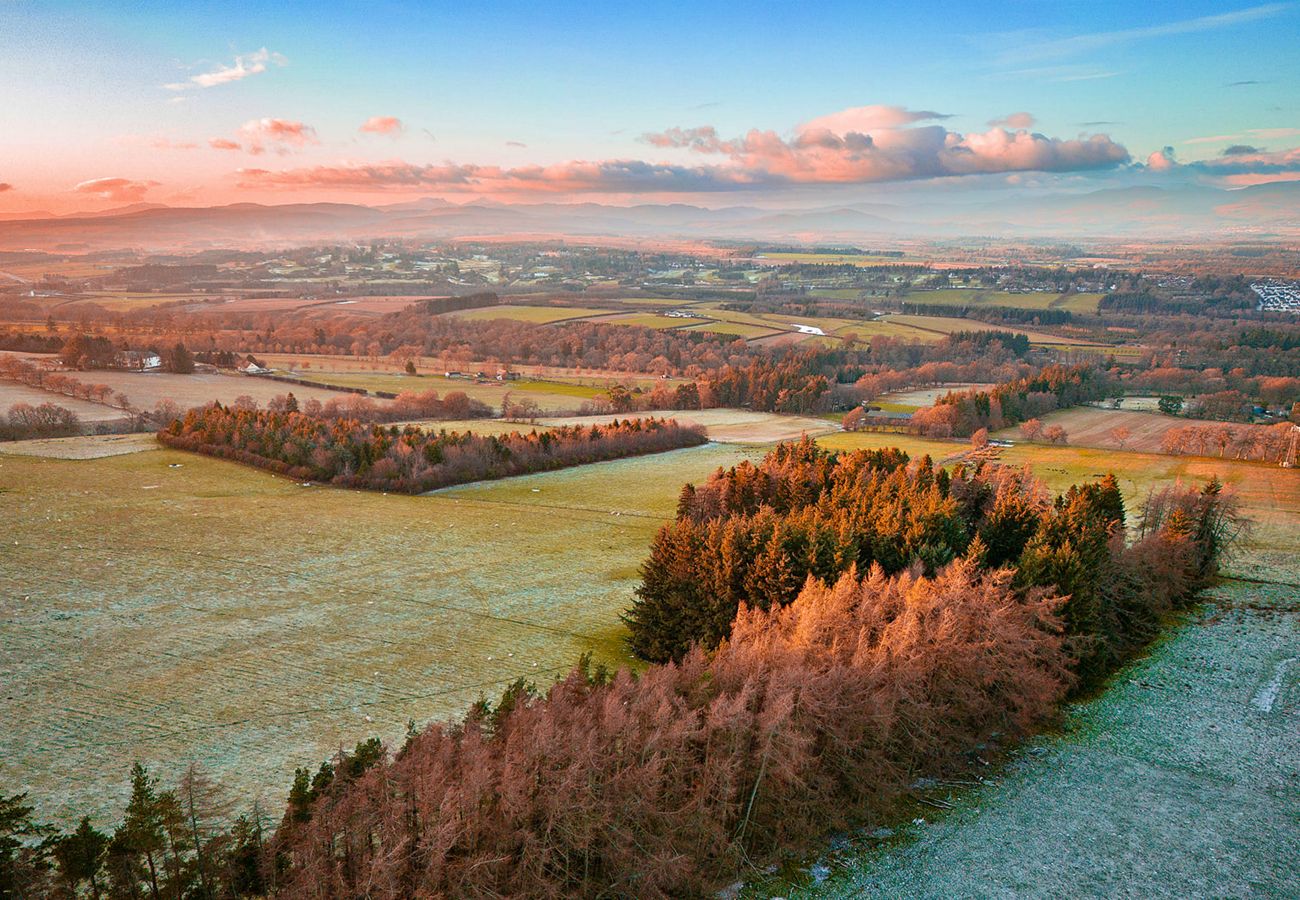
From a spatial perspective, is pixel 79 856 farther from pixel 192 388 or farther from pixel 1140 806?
pixel 192 388

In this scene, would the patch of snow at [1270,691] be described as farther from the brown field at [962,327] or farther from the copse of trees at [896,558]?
the brown field at [962,327]

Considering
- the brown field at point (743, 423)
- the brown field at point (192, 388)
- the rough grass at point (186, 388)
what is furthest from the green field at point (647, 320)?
the rough grass at point (186, 388)

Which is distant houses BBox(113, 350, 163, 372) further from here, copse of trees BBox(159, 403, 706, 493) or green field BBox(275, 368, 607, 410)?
copse of trees BBox(159, 403, 706, 493)

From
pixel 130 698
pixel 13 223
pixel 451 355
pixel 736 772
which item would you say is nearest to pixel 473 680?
pixel 130 698

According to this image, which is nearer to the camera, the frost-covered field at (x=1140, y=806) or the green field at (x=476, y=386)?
the frost-covered field at (x=1140, y=806)

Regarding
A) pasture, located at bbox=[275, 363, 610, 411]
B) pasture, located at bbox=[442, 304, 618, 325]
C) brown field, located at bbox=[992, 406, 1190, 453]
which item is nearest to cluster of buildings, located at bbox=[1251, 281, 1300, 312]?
brown field, located at bbox=[992, 406, 1190, 453]

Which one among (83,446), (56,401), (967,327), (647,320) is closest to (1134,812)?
(83,446)
